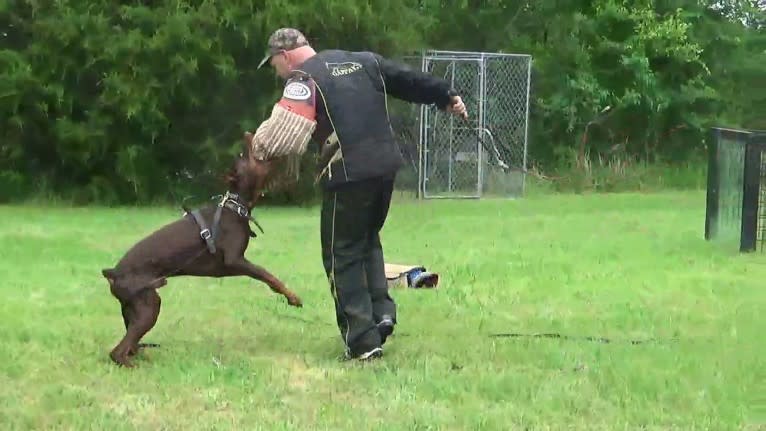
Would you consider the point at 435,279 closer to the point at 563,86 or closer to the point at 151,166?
the point at 151,166

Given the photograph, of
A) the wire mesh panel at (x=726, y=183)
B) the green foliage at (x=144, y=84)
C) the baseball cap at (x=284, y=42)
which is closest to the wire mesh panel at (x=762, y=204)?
the wire mesh panel at (x=726, y=183)

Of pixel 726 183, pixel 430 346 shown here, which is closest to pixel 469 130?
pixel 726 183

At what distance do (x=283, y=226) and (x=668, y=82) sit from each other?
9261 mm

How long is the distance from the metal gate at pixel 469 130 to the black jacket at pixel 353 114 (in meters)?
8.66

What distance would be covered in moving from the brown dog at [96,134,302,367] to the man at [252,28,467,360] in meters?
0.28

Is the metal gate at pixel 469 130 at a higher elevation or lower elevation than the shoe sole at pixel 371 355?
higher

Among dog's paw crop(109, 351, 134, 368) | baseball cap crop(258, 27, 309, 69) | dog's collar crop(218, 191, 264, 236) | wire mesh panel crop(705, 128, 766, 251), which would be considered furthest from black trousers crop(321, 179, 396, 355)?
wire mesh panel crop(705, 128, 766, 251)

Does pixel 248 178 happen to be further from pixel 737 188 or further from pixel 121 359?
pixel 737 188

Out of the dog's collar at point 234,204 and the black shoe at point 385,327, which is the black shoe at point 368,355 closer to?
the black shoe at point 385,327

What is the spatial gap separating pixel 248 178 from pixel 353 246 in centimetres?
57

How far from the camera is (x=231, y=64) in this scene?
1243 centimetres

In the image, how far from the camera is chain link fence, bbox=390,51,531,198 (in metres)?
13.5

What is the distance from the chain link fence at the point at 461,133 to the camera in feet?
44.2

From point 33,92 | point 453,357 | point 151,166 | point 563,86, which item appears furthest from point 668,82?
point 453,357
